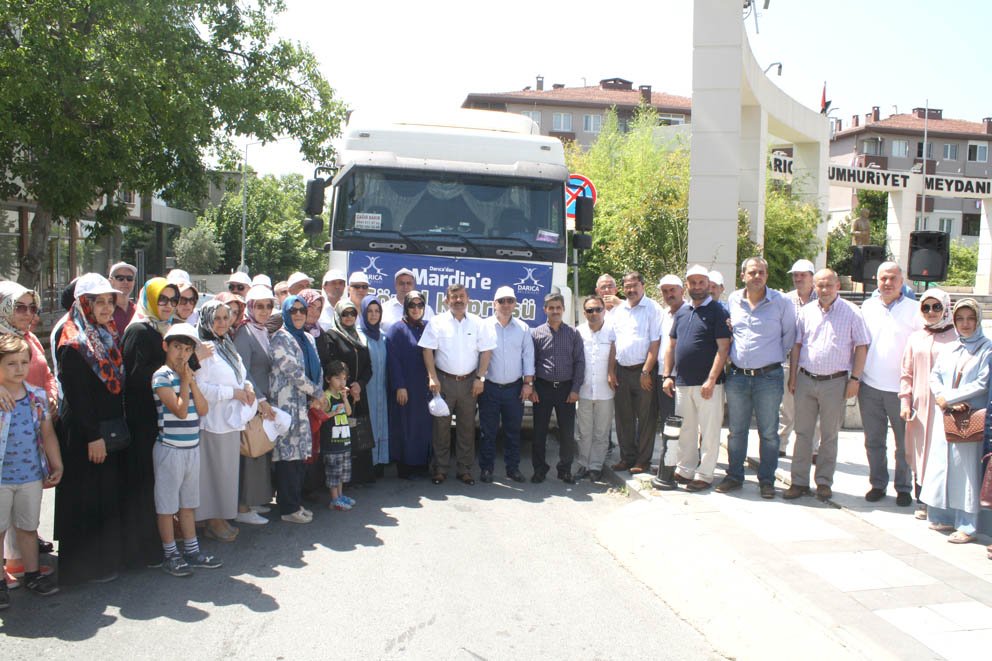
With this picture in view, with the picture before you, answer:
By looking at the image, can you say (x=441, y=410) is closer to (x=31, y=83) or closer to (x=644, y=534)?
(x=644, y=534)

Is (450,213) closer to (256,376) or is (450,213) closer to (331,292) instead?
(331,292)

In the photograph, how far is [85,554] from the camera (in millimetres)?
5086

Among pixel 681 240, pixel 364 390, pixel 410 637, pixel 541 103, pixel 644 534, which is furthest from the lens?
pixel 541 103

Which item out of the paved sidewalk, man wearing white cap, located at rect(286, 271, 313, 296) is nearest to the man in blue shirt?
the paved sidewalk

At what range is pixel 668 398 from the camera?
26.8ft

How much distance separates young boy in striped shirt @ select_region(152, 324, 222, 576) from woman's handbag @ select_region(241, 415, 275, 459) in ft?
2.26

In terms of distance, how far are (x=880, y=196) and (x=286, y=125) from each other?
45047 millimetres

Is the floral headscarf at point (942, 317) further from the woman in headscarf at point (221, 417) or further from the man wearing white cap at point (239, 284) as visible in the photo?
the man wearing white cap at point (239, 284)

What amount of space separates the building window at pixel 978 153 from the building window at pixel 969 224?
8153mm

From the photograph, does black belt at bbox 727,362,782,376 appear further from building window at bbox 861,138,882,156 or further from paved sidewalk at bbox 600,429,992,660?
building window at bbox 861,138,882,156

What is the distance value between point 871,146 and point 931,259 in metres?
64.1

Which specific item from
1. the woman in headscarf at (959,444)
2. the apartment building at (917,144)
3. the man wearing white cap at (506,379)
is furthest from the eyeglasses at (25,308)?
the apartment building at (917,144)

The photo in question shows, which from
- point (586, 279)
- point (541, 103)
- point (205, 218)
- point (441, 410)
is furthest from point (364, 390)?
point (541, 103)

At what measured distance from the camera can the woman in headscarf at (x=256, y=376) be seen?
632 centimetres
